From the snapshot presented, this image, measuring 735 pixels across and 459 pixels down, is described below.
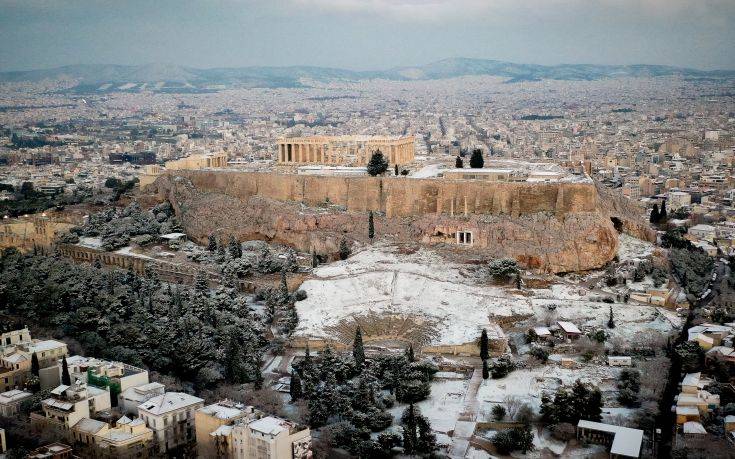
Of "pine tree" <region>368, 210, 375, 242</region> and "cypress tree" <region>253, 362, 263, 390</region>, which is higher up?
"pine tree" <region>368, 210, 375, 242</region>

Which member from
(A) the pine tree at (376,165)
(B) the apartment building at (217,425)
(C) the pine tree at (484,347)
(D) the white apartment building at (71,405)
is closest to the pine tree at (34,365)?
(D) the white apartment building at (71,405)

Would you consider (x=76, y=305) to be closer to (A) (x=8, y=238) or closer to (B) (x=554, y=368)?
(A) (x=8, y=238)

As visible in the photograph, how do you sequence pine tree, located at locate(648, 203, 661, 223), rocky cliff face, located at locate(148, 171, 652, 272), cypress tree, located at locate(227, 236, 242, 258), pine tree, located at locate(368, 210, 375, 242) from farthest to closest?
pine tree, located at locate(648, 203, 661, 223)
pine tree, located at locate(368, 210, 375, 242)
cypress tree, located at locate(227, 236, 242, 258)
rocky cliff face, located at locate(148, 171, 652, 272)

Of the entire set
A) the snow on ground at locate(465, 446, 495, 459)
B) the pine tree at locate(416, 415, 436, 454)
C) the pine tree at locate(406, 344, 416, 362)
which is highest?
the pine tree at locate(406, 344, 416, 362)

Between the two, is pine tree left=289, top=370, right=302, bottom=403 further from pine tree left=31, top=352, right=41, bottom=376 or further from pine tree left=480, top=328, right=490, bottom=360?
pine tree left=31, top=352, right=41, bottom=376

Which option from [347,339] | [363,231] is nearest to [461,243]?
[363,231]

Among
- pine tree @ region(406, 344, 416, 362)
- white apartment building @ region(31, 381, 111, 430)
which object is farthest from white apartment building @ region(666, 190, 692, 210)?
white apartment building @ region(31, 381, 111, 430)

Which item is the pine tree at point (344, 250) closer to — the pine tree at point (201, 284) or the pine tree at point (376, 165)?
the pine tree at point (376, 165)
